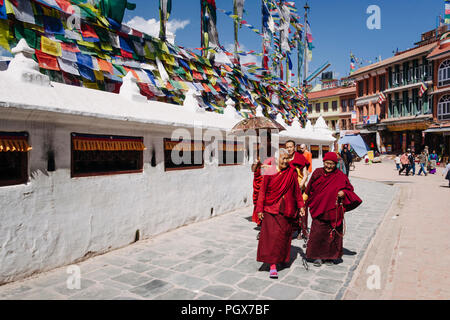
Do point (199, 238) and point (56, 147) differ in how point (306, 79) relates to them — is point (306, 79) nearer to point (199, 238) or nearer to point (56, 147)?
point (199, 238)

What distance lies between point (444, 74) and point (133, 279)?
110 ft

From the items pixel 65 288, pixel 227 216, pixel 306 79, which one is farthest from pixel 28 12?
pixel 306 79

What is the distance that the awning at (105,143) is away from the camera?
458 centimetres

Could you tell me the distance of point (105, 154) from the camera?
5.04 meters

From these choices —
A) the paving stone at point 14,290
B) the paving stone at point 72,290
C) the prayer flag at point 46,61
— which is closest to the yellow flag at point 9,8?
the prayer flag at point 46,61

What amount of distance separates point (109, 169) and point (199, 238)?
213 cm

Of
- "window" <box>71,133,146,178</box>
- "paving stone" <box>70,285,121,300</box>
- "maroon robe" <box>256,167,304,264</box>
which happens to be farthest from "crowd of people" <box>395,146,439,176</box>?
"paving stone" <box>70,285,121,300</box>

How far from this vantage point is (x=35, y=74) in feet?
14.3

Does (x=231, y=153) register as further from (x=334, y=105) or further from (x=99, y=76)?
(x=334, y=105)

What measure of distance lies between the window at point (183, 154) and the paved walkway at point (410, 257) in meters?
3.92

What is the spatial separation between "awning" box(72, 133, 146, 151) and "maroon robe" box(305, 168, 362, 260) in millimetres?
3125

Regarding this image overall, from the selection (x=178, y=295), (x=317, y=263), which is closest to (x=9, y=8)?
(x=178, y=295)

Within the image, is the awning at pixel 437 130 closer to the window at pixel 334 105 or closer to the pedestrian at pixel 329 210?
the window at pixel 334 105
